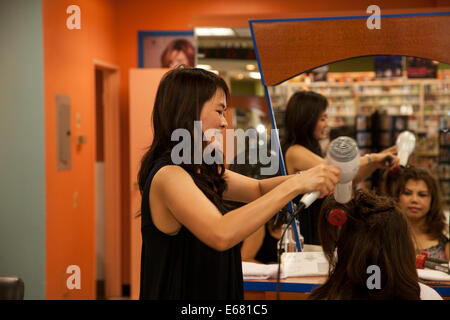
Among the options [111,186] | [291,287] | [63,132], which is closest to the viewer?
[291,287]

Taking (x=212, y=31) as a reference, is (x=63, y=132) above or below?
below

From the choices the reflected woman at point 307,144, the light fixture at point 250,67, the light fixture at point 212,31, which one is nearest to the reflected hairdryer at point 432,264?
the reflected woman at point 307,144

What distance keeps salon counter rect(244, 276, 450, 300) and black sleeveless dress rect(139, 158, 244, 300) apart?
724 mm

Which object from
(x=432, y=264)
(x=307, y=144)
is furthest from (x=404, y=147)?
(x=432, y=264)

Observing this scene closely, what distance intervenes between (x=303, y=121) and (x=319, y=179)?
51.7 inches

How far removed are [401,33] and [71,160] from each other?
2.42m

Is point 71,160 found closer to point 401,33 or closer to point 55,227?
point 55,227

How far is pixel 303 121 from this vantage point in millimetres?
2402

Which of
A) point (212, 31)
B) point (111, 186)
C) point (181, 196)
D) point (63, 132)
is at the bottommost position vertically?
point (111, 186)

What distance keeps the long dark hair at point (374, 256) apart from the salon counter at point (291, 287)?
1.78 ft

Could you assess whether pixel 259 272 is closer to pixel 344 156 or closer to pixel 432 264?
pixel 432 264

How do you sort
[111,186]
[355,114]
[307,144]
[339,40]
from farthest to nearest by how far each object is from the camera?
[111,186], [355,114], [307,144], [339,40]

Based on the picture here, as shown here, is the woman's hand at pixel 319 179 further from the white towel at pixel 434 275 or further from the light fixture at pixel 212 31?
the light fixture at pixel 212 31

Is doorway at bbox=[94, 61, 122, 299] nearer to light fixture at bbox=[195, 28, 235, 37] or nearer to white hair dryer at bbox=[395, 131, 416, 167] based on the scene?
light fixture at bbox=[195, 28, 235, 37]
